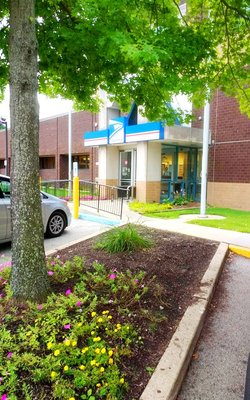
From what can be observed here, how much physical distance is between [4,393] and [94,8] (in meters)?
3.76

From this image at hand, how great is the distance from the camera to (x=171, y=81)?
395 centimetres

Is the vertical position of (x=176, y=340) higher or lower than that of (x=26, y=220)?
lower

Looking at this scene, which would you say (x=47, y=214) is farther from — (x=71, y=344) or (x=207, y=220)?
(x=71, y=344)

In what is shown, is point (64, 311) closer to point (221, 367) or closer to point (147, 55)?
point (221, 367)

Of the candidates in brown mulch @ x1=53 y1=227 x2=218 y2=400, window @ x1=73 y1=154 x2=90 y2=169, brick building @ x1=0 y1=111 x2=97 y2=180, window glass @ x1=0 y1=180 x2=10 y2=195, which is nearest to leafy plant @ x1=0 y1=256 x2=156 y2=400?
brown mulch @ x1=53 y1=227 x2=218 y2=400

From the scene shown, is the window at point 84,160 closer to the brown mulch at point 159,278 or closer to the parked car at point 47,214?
the parked car at point 47,214

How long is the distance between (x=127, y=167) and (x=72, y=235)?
28.4 ft

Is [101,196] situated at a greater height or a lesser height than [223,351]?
greater

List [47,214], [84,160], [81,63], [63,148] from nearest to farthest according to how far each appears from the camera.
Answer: [81,63] → [47,214] → [84,160] → [63,148]

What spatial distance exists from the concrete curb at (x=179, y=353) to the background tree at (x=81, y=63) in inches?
58.2

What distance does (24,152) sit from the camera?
3078 mm

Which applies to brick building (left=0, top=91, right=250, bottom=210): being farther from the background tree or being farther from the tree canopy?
the background tree

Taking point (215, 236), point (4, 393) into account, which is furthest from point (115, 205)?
point (4, 393)

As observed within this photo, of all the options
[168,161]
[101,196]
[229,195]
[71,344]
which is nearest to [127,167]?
[168,161]
